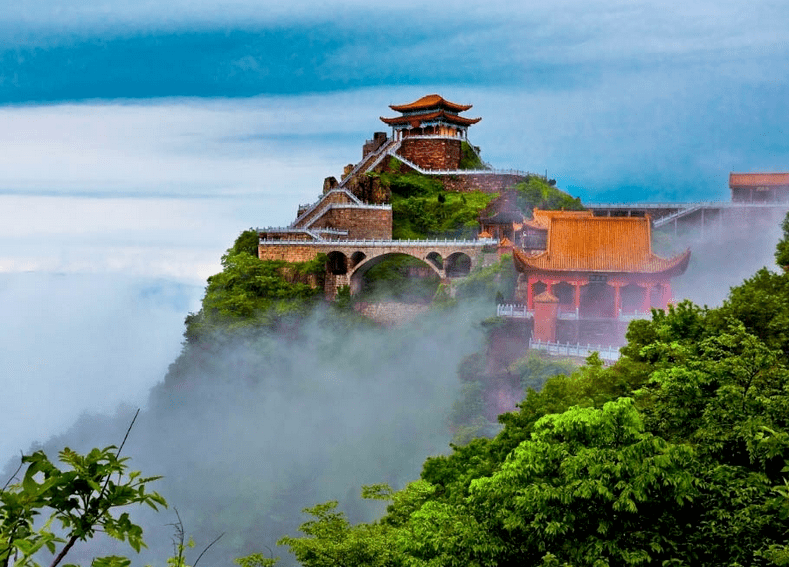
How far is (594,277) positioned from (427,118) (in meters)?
26.3

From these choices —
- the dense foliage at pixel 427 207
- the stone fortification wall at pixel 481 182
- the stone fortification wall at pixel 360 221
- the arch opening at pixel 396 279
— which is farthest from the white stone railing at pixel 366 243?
the stone fortification wall at pixel 481 182

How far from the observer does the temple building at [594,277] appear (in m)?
35.5

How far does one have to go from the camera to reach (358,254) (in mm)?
50281

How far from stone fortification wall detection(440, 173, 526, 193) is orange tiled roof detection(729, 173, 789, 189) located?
12324 millimetres

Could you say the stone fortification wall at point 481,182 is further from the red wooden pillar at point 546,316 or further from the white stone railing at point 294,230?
the red wooden pillar at point 546,316

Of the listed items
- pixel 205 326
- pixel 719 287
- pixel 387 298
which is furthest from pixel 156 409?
A: pixel 719 287

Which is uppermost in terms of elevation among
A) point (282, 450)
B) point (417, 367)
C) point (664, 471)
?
point (664, 471)

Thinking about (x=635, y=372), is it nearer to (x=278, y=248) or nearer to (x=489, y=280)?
(x=489, y=280)

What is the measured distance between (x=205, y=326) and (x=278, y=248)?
585 centimetres

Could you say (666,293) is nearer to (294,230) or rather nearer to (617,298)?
(617,298)

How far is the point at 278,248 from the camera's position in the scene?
5025cm

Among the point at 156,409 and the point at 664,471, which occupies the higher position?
the point at 664,471

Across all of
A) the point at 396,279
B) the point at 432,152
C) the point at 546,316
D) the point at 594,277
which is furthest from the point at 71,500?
the point at 432,152

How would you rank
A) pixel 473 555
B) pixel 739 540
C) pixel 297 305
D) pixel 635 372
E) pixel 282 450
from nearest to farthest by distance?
pixel 739 540
pixel 473 555
pixel 635 372
pixel 282 450
pixel 297 305
